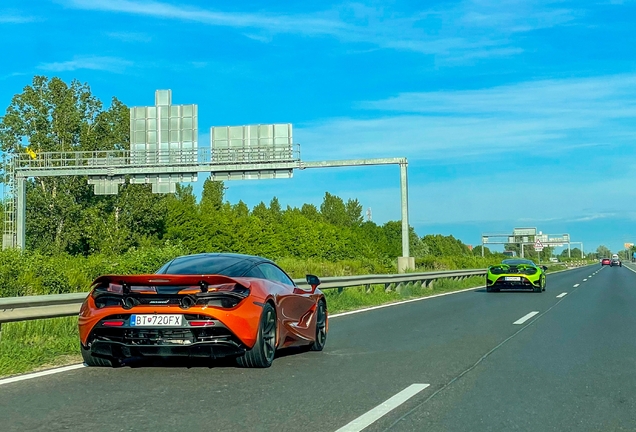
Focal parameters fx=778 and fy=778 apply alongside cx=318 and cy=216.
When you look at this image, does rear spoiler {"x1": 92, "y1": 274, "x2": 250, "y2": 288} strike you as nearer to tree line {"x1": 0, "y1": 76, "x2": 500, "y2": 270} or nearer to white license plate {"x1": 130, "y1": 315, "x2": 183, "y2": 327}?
white license plate {"x1": 130, "y1": 315, "x2": 183, "y2": 327}

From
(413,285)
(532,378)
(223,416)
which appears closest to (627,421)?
(532,378)

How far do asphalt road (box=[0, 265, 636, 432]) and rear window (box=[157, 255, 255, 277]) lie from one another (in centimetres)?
105

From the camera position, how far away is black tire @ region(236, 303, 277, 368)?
8133mm

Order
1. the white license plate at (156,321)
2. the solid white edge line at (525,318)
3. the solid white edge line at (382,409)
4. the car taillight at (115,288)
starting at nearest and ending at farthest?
the solid white edge line at (382,409) → the white license plate at (156,321) → the car taillight at (115,288) → the solid white edge line at (525,318)

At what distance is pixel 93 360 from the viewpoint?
841cm

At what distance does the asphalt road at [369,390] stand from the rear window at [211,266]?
1.05 metres

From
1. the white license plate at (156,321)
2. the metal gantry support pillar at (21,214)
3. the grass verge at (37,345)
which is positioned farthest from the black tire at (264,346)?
the metal gantry support pillar at (21,214)

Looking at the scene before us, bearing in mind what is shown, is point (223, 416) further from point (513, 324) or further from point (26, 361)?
point (513, 324)

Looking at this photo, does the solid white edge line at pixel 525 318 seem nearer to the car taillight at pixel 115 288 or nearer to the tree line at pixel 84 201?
the car taillight at pixel 115 288

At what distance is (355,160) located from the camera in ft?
119

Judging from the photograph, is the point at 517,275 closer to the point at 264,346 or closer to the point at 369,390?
the point at 264,346

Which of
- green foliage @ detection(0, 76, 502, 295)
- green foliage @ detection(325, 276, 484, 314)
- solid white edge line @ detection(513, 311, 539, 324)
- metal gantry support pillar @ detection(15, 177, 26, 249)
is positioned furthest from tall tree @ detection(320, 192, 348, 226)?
solid white edge line @ detection(513, 311, 539, 324)

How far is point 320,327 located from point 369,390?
10.4ft

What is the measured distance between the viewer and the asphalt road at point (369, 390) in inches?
225
